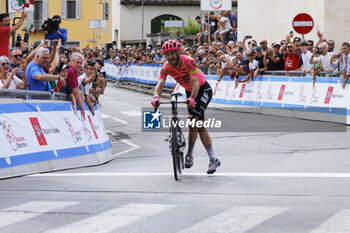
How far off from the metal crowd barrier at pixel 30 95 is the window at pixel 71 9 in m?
68.6

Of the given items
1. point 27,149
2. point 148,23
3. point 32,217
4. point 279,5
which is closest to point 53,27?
point 27,149

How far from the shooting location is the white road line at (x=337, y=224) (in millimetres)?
7207

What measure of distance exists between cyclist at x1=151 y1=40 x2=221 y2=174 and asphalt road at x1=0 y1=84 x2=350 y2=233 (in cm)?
58

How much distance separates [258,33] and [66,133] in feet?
79.2

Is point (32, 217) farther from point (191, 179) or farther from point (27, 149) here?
point (27, 149)

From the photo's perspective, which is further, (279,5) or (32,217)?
(279,5)

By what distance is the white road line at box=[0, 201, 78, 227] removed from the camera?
26.5 feet

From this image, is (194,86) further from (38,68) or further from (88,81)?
(88,81)

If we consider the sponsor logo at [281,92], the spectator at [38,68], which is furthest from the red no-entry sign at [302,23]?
the spectator at [38,68]

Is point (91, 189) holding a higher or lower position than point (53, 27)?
lower

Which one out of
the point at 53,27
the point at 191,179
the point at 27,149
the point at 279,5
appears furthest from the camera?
the point at 279,5

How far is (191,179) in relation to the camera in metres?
11.2

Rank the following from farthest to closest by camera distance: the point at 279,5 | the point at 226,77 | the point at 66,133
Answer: the point at 279,5, the point at 226,77, the point at 66,133

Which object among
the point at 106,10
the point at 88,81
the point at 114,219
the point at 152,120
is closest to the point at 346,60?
the point at 152,120
